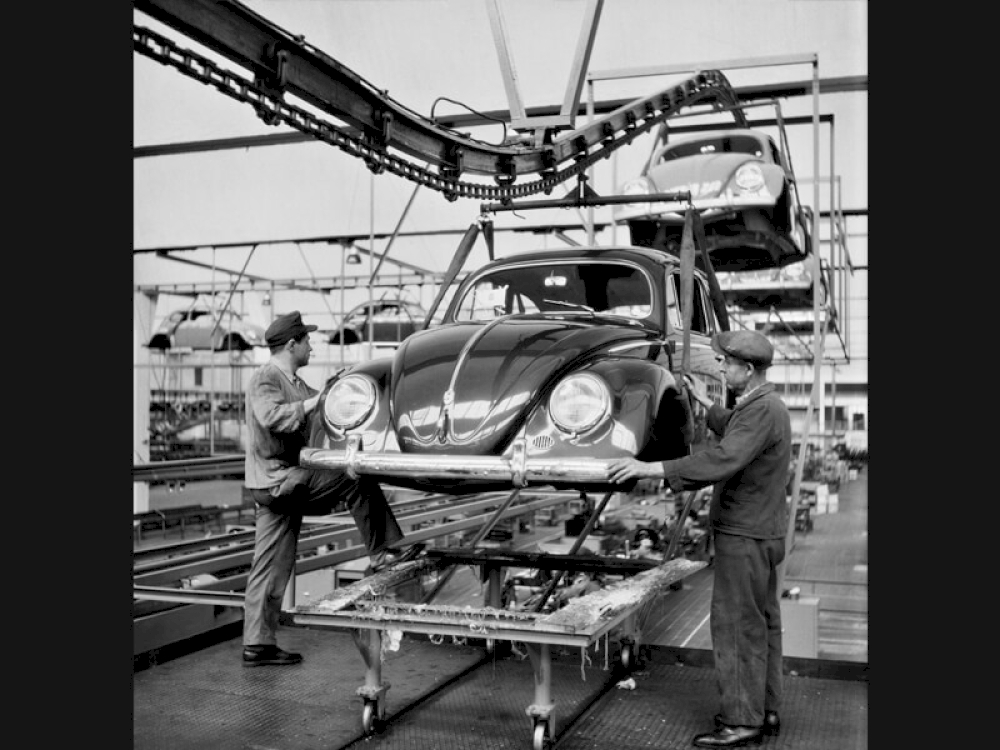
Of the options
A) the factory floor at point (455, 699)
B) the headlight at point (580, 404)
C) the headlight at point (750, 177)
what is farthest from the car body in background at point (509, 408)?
the headlight at point (750, 177)

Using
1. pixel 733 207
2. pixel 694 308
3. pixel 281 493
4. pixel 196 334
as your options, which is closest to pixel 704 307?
pixel 694 308

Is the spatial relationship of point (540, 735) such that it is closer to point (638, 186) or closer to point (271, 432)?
point (271, 432)

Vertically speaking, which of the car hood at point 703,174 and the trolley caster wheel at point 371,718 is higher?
the car hood at point 703,174

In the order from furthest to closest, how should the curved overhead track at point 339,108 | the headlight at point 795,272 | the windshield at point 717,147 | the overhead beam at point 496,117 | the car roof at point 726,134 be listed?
1. the headlight at point 795,272
2. the windshield at point 717,147
3. the car roof at point 726,134
4. the overhead beam at point 496,117
5. the curved overhead track at point 339,108

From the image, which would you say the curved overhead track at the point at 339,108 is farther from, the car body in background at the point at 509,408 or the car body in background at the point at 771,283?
the car body in background at the point at 771,283

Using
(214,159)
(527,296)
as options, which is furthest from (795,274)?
(214,159)

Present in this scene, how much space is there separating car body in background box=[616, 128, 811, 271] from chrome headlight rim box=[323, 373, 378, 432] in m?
4.83

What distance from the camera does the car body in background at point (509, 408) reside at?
11.6ft

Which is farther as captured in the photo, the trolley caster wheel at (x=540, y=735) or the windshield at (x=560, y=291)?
the windshield at (x=560, y=291)

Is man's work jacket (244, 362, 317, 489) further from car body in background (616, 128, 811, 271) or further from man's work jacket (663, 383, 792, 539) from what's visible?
car body in background (616, 128, 811, 271)

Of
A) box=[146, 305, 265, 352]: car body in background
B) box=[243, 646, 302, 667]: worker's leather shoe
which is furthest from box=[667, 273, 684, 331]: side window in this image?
box=[146, 305, 265, 352]: car body in background

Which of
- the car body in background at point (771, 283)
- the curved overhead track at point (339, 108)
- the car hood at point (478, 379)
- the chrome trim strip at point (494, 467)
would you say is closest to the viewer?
the curved overhead track at point (339, 108)

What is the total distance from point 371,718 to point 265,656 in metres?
1.12
